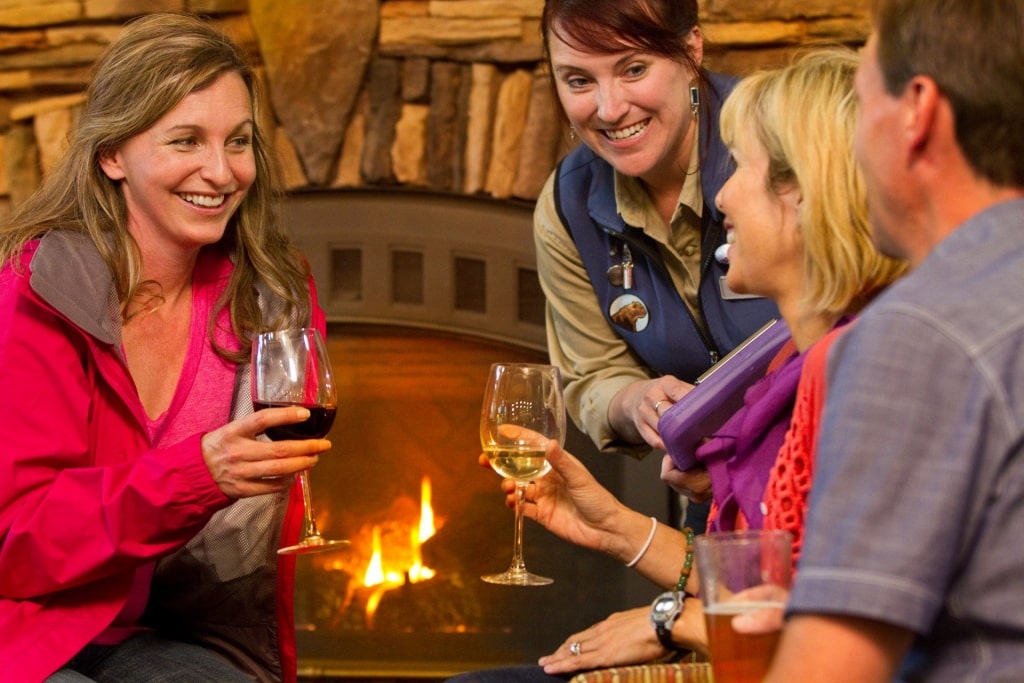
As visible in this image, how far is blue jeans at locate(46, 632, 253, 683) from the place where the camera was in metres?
1.54

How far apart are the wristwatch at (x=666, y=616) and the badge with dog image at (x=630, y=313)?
0.66 meters

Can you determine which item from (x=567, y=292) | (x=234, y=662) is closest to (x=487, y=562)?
(x=567, y=292)

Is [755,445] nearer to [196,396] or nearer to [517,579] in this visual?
[517,579]

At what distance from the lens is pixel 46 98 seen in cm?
285

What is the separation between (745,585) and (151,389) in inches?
43.5

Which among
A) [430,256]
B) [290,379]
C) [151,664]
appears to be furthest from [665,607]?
[430,256]

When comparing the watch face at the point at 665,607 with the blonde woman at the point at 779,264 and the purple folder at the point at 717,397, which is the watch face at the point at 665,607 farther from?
the purple folder at the point at 717,397

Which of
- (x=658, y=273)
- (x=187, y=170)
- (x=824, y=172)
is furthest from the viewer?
(x=658, y=273)

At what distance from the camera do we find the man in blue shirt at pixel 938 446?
69 centimetres

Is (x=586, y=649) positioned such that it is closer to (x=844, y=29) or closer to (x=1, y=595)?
(x=1, y=595)

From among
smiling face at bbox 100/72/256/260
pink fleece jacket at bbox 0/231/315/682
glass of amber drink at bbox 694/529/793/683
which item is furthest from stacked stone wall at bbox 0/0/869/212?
glass of amber drink at bbox 694/529/793/683

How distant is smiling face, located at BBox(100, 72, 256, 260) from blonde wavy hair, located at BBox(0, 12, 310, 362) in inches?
0.7

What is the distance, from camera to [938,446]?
0.69 meters

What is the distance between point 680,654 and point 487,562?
1.55m
